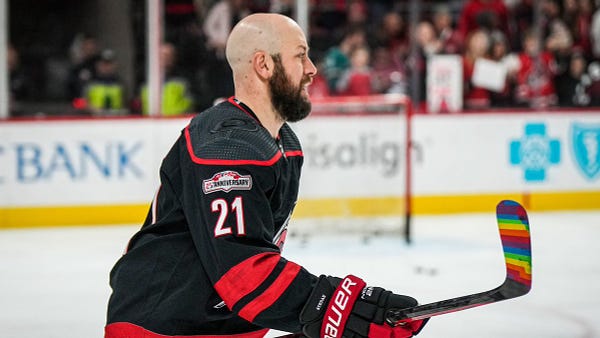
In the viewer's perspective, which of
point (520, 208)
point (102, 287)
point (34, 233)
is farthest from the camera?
point (34, 233)

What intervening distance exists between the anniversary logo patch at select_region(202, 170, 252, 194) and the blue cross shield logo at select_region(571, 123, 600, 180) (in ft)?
21.8

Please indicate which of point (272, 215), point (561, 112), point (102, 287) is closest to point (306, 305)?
point (272, 215)

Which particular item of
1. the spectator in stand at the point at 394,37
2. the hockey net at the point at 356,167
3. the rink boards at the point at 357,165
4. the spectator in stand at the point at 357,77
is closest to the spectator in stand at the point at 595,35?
the rink boards at the point at 357,165

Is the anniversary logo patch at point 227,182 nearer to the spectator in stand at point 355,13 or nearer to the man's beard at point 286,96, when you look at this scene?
the man's beard at point 286,96

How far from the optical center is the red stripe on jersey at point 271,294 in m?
2.09

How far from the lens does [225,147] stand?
2143 millimetres

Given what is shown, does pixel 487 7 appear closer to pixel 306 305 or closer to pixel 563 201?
pixel 563 201

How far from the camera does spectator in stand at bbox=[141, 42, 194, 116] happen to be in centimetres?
788

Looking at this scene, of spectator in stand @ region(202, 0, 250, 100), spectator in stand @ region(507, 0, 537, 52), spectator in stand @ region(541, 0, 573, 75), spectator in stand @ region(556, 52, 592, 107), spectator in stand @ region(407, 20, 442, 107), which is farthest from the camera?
spectator in stand @ region(507, 0, 537, 52)

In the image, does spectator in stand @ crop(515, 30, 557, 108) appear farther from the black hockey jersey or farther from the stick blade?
the stick blade

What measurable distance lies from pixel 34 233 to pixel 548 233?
11.3ft

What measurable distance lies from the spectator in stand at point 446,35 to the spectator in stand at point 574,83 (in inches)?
36.5

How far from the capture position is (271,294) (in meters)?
2.09

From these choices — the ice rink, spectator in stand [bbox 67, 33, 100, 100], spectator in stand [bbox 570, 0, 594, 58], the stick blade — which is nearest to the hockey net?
the ice rink
